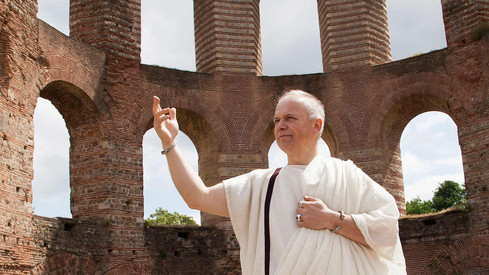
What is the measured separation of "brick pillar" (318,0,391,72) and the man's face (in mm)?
15329

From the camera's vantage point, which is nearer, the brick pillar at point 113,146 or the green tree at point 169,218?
the brick pillar at point 113,146

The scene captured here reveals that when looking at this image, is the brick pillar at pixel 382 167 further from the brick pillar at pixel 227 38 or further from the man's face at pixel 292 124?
the man's face at pixel 292 124

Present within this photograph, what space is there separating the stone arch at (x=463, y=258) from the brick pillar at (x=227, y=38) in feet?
23.8

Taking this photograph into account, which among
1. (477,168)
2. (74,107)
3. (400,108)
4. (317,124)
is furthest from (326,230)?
(400,108)

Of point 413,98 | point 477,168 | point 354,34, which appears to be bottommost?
point 477,168

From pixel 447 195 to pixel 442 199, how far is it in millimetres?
506

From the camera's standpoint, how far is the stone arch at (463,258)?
51.4 feet

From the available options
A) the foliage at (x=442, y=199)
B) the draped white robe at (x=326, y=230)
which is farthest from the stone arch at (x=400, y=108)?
the foliage at (x=442, y=199)

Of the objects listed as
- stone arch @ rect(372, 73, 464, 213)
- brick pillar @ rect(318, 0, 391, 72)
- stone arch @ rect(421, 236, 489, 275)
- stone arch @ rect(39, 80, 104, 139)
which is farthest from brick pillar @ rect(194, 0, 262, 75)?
stone arch @ rect(421, 236, 489, 275)

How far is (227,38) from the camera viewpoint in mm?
18578

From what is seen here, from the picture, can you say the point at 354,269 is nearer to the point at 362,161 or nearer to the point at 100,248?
the point at 100,248

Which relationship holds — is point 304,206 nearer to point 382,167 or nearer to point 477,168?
point 477,168

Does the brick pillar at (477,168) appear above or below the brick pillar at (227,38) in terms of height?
below

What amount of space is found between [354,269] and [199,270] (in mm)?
14152
